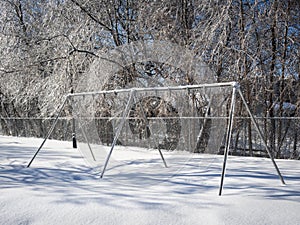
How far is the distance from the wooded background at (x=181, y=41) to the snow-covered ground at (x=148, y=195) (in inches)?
71.4

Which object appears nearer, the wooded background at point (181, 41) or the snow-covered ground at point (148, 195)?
the snow-covered ground at point (148, 195)

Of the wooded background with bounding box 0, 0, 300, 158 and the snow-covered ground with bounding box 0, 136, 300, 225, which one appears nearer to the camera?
the snow-covered ground with bounding box 0, 136, 300, 225

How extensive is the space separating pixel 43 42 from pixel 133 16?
2.69 meters

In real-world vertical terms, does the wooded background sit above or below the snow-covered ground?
above

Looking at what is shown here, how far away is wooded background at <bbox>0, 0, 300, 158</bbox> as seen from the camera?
17.2ft

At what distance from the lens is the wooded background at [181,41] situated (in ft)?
17.2

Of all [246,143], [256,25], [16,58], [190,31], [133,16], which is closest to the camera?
[256,25]

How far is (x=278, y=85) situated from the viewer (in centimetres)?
550

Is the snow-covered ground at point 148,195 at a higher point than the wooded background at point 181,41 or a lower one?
lower

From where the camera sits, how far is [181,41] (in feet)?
19.4

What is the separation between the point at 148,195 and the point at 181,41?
4.19m

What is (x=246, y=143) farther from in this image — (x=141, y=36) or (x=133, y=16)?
(x=133, y=16)

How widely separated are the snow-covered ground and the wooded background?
181 cm

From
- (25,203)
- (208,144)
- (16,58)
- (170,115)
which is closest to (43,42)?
(16,58)
